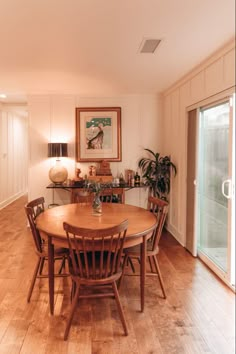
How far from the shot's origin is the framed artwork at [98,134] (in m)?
4.87

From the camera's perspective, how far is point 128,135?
496cm

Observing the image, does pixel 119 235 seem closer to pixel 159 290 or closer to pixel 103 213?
pixel 103 213

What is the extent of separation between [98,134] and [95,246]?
3.07 metres

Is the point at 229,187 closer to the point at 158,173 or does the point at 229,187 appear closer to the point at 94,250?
the point at 94,250

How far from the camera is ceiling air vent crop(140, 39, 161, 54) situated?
2559 millimetres

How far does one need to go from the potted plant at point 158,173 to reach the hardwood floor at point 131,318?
5.46 ft

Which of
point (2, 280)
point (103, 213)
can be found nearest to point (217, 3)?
point (103, 213)

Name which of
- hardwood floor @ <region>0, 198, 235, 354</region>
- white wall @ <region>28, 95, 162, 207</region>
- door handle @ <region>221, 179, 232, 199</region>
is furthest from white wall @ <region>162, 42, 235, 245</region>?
hardwood floor @ <region>0, 198, 235, 354</region>

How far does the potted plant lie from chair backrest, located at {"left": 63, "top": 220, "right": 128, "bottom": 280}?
2.55 metres

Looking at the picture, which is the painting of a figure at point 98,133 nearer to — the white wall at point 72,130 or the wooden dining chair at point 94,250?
the white wall at point 72,130

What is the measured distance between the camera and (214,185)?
10.6 ft

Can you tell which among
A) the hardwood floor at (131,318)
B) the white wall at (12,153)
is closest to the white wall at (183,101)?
the hardwood floor at (131,318)

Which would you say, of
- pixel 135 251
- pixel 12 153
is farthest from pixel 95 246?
pixel 12 153

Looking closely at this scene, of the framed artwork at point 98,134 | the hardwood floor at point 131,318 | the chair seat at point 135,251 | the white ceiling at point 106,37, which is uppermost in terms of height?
the white ceiling at point 106,37
